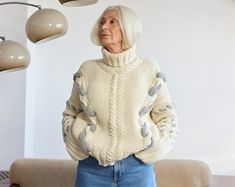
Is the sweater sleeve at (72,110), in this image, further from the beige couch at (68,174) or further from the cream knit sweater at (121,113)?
the beige couch at (68,174)

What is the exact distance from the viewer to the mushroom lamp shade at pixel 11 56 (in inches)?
45.4

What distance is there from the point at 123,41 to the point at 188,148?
1.07 metres

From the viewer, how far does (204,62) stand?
76.7 inches

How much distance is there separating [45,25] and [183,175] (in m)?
0.88

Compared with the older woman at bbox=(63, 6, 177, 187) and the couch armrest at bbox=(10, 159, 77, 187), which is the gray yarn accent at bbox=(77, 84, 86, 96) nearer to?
the older woman at bbox=(63, 6, 177, 187)

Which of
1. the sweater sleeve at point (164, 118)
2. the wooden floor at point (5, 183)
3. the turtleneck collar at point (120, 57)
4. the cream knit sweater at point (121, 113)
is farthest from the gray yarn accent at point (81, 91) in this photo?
the wooden floor at point (5, 183)

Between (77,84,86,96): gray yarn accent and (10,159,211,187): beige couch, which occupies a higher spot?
(77,84,86,96): gray yarn accent

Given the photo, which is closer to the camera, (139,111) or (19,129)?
(139,111)

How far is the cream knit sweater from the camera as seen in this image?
41.5 inches

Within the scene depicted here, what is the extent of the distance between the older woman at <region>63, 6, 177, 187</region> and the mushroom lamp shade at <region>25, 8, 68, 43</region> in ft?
0.42

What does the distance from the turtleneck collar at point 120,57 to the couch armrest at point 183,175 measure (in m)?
0.68

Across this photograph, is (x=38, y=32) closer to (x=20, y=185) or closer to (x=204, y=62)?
(x=20, y=185)

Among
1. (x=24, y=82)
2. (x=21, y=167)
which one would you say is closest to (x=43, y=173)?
(x=21, y=167)

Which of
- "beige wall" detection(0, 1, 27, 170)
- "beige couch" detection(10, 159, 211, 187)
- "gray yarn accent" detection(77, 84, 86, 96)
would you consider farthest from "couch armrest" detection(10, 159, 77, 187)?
"gray yarn accent" detection(77, 84, 86, 96)
